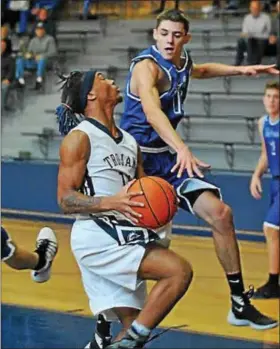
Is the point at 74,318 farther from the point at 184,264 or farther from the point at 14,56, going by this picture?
the point at 14,56

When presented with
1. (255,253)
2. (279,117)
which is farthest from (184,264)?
(255,253)

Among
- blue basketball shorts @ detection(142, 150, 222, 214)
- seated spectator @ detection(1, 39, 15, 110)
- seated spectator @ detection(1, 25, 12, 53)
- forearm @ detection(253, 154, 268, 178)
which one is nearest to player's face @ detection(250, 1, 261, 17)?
seated spectator @ detection(1, 39, 15, 110)

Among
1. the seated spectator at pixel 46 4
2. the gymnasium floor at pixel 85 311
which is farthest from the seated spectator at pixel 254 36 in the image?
the seated spectator at pixel 46 4

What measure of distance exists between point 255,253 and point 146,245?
6089mm

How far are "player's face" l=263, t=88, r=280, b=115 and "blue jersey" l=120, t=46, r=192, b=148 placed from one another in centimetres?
294

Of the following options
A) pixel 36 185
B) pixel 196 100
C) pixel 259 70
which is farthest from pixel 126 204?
pixel 196 100

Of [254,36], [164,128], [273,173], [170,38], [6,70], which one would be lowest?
[6,70]

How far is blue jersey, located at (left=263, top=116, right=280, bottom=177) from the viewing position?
27.5 feet

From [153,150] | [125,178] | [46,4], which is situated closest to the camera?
[125,178]

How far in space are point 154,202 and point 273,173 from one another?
13.3 feet

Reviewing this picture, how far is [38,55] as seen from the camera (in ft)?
50.9

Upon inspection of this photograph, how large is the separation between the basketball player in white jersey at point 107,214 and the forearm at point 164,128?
14cm

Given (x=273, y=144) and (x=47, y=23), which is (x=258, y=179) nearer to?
(x=273, y=144)

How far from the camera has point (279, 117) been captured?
333 inches
